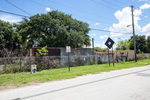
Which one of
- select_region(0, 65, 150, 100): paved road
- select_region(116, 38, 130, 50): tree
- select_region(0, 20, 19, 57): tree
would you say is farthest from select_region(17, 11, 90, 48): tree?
select_region(116, 38, 130, 50): tree

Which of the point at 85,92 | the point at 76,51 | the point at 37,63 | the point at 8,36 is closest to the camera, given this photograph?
the point at 85,92

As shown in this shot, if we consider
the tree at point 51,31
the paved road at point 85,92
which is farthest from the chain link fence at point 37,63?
the tree at point 51,31

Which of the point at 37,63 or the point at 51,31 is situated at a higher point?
the point at 51,31

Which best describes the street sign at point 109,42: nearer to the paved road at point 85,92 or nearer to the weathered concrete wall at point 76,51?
the weathered concrete wall at point 76,51

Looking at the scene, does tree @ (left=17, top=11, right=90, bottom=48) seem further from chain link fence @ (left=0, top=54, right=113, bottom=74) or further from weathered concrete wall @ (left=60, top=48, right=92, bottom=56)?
chain link fence @ (left=0, top=54, right=113, bottom=74)

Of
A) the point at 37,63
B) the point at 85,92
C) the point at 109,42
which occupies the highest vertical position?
the point at 109,42

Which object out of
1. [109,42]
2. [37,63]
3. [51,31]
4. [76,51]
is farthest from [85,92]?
[51,31]

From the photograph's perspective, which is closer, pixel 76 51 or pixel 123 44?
pixel 76 51

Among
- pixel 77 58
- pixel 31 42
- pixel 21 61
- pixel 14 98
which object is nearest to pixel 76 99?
pixel 14 98

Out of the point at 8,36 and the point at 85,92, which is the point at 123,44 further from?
the point at 85,92

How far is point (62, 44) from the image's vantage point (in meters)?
28.5

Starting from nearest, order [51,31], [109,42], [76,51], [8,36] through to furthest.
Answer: [109,42]
[76,51]
[51,31]
[8,36]

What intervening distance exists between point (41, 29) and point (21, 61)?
664 inches

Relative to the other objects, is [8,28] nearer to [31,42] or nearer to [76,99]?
[31,42]
